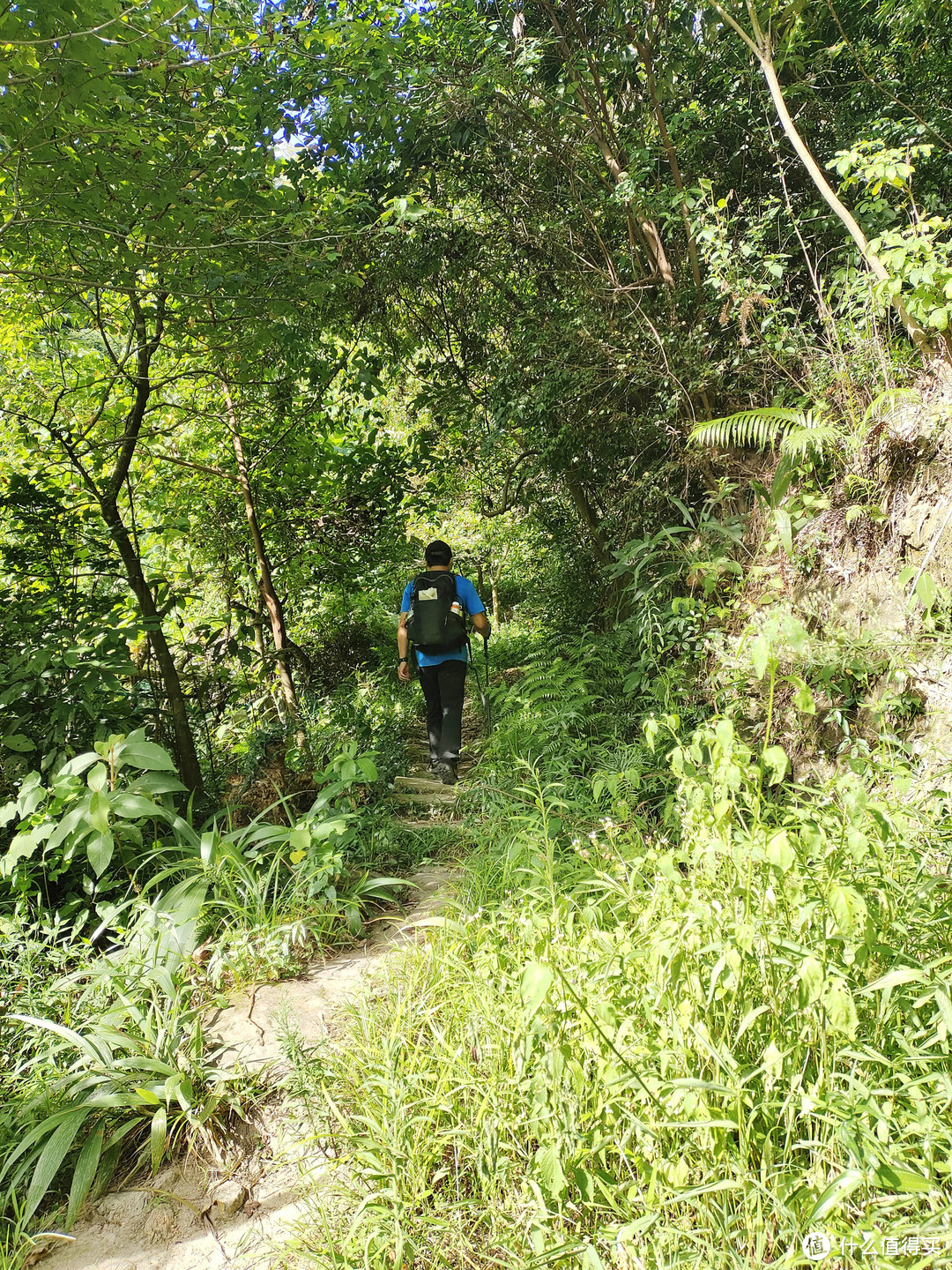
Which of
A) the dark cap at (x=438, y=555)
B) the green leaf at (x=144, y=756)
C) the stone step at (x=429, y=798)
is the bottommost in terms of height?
the stone step at (x=429, y=798)

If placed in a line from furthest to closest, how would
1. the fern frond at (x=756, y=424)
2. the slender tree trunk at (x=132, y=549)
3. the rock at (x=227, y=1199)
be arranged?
the slender tree trunk at (x=132, y=549) → the fern frond at (x=756, y=424) → the rock at (x=227, y=1199)

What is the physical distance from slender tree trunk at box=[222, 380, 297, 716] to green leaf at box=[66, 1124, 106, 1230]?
13.7ft

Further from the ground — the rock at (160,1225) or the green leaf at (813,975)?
the green leaf at (813,975)

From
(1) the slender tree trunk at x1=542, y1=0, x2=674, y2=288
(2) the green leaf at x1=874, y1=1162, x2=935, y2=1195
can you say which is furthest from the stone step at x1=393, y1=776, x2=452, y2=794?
(1) the slender tree trunk at x1=542, y1=0, x2=674, y2=288

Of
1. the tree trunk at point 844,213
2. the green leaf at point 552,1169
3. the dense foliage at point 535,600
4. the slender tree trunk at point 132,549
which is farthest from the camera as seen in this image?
the slender tree trunk at point 132,549

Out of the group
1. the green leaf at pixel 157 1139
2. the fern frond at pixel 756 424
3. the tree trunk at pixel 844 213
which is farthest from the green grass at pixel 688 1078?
the tree trunk at pixel 844 213

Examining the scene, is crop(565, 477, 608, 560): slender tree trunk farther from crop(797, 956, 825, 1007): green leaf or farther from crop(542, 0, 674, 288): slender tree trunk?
crop(797, 956, 825, 1007): green leaf

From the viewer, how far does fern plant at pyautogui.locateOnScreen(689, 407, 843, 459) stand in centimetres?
463

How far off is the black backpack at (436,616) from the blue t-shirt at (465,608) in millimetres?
44

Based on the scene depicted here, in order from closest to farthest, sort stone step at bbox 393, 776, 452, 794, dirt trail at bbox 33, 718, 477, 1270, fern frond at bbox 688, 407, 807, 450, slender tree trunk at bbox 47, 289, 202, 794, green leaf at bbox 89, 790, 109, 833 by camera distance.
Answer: dirt trail at bbox 33, 718, 477, 1270, green leaf at bbox 89, 790, 109, 833, fern frond at bbox 688, 407, 807, 450, slender tree trunk at bbox 47, 289, 202, 794, stone step at bbox 393, 776, 452, 794

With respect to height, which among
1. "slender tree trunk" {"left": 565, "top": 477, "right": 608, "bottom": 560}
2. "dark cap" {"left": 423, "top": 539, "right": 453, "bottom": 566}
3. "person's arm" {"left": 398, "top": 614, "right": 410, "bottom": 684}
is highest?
"slender tree trunk" {"left": 565, "top": 477, "right": 608, "bottom": 560}

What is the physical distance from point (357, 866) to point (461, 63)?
625cm

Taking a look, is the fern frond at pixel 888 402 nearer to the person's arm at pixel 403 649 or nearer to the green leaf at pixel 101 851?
the person's arm at pixel 403 649

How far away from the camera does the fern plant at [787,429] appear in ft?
15.2
